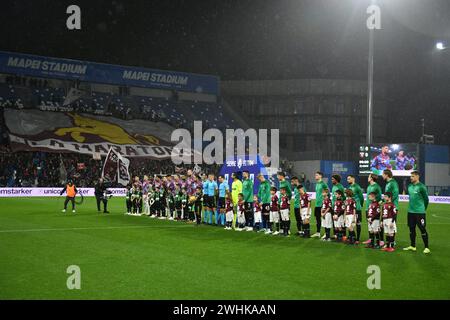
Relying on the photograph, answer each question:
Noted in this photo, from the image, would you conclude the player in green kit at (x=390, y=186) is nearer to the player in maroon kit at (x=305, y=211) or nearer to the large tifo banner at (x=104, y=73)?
the player in maroon kit at (x=305, y=211)

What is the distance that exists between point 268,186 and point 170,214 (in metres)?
7.56

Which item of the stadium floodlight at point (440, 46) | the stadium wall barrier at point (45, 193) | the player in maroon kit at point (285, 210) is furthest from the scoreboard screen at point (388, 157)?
the player in maroon kit at point (285, 210)

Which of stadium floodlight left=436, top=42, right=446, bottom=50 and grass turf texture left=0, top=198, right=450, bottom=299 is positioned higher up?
stadium floodlight left=436, top=42, right=446, bottom=50

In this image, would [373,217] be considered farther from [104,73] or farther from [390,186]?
[104,73]

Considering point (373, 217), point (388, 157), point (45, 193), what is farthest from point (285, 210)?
point (45, 193)

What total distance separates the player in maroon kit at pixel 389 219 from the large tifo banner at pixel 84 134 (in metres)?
37.4

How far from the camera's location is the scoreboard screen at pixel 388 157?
43.6 m

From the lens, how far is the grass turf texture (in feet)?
30.1

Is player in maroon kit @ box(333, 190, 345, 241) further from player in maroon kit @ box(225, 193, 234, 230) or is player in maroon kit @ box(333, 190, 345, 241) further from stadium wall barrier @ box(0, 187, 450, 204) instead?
stadium wall barrier @ box(0, 187, 450, 204)

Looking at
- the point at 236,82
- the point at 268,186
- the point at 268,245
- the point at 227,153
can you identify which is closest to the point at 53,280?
the point at 268,245

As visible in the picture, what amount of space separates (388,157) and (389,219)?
3071 cm

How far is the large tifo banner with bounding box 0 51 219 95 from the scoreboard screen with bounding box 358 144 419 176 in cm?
2740

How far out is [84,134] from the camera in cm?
5172

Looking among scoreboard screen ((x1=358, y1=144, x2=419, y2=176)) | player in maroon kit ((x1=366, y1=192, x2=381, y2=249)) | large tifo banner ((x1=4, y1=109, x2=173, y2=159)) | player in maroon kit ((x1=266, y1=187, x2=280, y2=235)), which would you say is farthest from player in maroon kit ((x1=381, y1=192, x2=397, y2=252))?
large tifo banner ((x1=4, y1=109, x2=173, y2=159))
